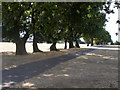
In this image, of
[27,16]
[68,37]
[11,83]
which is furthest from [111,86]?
[68,37]

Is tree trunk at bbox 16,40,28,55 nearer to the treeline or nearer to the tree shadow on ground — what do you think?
the treeline

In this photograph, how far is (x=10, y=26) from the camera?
18.3m

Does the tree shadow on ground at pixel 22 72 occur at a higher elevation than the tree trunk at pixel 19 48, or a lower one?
lower

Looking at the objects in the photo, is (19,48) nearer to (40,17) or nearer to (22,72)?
(40,17)

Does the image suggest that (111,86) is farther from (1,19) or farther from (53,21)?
(1,19)

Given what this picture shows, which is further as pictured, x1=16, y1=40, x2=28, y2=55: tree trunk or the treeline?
x1=16, y1=40, x2=28, y2=55: tree trunk

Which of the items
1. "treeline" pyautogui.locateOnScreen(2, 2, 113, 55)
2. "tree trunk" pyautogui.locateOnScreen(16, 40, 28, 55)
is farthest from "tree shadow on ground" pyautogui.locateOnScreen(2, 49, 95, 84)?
"tree trunk" pyautogui.locateOnScreen(16, 40, 28, 55)

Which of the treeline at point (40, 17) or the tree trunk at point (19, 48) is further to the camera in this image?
the tree trunk at point (19, 48)

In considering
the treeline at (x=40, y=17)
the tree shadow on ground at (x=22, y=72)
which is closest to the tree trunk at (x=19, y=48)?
the treeline at (x=40, y=17)

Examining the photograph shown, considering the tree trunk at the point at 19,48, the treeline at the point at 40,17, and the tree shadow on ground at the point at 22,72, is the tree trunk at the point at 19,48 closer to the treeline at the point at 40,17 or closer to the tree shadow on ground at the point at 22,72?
the treeline at the point at 40,17

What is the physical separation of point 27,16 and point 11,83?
1368 cm

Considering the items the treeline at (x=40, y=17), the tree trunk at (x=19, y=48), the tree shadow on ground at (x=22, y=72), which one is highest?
the treeline at (x=40, y=17)

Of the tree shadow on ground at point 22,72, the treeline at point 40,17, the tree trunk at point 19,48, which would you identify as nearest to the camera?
the tree shadow on ground at point 22,72

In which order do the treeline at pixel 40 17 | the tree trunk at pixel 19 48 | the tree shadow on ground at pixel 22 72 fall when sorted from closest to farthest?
the tree shadow on ground at pixel 22 72 < the treeline at pixel 40 17 < the tree trunk at pixel 19 48
